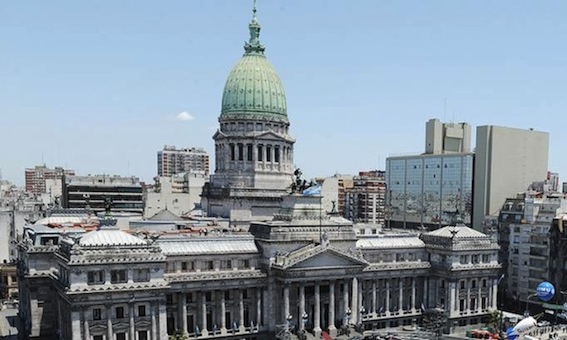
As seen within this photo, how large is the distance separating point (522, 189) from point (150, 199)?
121418 mm

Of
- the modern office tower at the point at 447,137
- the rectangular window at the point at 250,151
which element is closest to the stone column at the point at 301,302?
the rectangular window at the point at 250,151

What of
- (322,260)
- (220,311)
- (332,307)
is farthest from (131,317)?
(332,307)

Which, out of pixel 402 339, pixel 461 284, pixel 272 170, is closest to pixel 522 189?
pixel 461 284

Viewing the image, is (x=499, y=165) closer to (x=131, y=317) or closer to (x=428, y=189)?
(x=428, y=189)

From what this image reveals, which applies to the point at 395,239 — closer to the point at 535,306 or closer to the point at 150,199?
the point at 535,306

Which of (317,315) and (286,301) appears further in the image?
(317,315)

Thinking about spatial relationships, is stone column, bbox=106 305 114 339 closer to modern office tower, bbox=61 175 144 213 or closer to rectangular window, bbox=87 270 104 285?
rectangular window, bbox=87 270 104 285

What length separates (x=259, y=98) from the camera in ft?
464

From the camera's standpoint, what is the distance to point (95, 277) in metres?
83.3

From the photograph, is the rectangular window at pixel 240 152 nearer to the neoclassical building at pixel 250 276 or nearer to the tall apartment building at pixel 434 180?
the neoclassical building at pixel 250 276

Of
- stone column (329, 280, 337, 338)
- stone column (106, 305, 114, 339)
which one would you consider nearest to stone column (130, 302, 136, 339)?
stone column (106, 305, 114, 339)

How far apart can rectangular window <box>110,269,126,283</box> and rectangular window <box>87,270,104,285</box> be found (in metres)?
1.49

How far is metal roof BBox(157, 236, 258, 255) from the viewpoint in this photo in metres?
94.4

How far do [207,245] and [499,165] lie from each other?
96.1 meters
